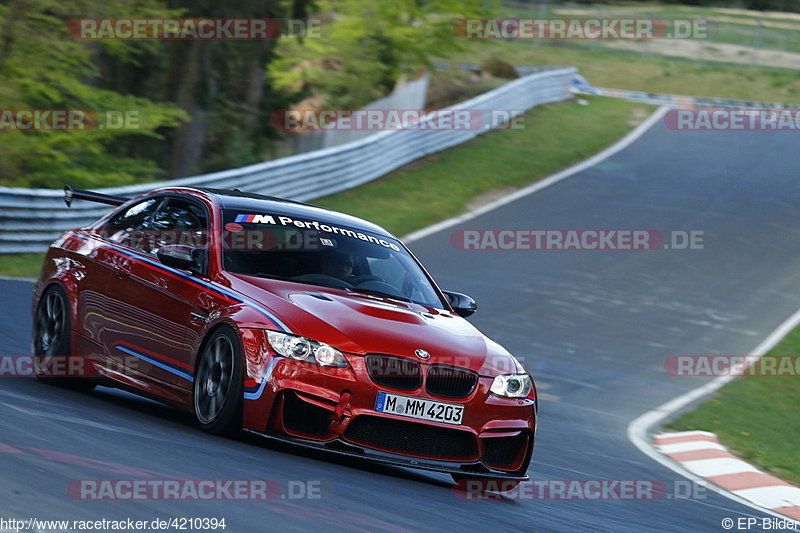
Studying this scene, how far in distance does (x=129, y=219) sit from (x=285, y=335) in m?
2.45

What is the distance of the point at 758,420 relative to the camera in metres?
12.3

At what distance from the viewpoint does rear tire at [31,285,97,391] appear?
8.59 meters

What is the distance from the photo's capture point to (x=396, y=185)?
24062 millimetres

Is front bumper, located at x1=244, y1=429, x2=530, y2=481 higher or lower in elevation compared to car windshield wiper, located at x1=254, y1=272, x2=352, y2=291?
lower

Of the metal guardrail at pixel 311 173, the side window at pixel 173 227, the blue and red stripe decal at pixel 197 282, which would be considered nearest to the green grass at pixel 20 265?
the metal guardrail at pixel 311 173

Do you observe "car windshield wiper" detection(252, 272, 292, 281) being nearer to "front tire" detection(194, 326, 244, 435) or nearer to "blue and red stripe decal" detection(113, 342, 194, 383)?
"front tire" detection(194, 326, 244, 435)

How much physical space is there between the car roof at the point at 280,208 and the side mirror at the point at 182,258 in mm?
550

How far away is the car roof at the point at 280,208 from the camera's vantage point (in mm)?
8164

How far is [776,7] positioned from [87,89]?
59.7 meters

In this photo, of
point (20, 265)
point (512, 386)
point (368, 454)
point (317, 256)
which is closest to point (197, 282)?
point (317, 256)

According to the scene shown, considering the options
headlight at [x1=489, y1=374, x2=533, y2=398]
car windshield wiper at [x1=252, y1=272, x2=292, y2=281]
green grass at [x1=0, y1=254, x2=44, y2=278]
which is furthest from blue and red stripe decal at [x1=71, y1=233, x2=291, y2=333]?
green grass at [x1=0, y1=254, x2=44, y2=278]

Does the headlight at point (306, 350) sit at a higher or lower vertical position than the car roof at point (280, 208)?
lower

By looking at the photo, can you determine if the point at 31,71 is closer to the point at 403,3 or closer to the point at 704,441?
the point at 403,3

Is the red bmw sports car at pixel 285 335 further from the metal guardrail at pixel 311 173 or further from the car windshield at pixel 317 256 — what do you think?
the metal guardrail at pixel 311 173
